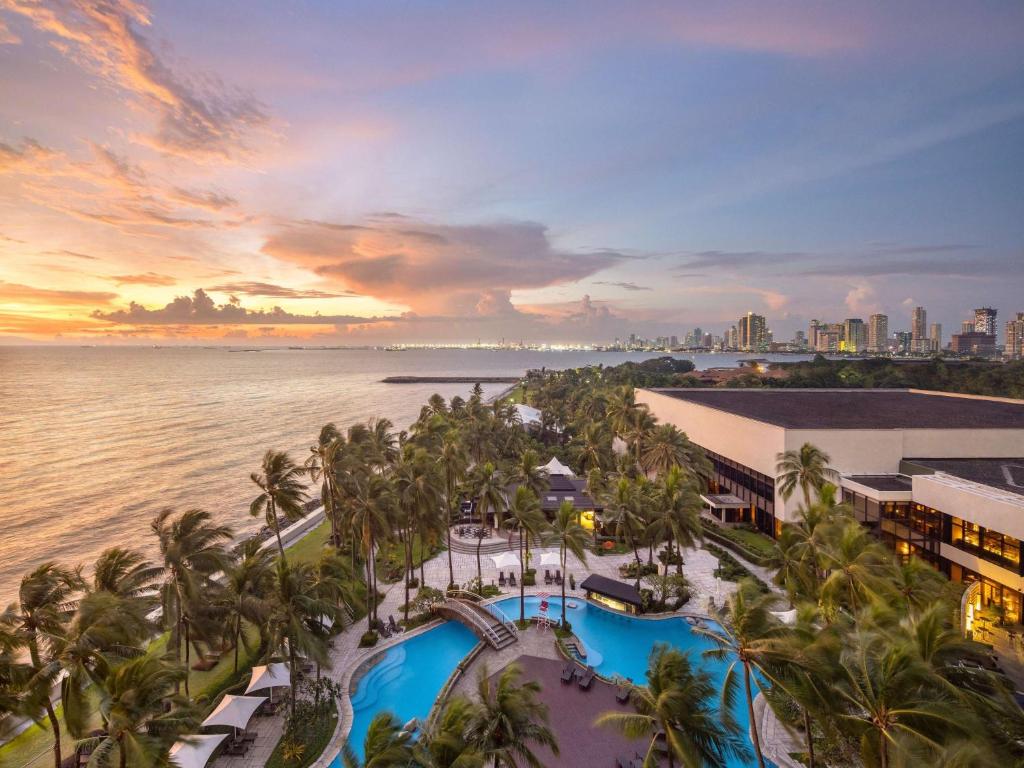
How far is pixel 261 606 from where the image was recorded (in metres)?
22.7

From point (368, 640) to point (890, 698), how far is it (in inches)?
1033

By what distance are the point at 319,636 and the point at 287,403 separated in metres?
150

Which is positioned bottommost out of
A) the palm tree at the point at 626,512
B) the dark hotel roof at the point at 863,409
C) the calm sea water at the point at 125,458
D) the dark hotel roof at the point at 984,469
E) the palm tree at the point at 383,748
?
the calm sea water at the point at 125,458

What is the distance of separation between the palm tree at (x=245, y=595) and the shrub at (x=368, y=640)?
733 centimetres

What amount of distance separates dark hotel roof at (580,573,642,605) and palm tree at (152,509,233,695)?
22.9 metres

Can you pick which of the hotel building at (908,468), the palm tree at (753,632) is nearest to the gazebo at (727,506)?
the hotel building at (908,468)

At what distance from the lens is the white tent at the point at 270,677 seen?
2344 centimetres

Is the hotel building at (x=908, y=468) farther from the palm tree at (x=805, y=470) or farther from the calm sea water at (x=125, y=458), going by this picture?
the calm sea water at (x=125, y=458)

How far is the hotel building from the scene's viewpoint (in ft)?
96.9

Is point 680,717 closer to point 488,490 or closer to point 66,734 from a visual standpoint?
point 488,490

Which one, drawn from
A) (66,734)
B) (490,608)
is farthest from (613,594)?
(66,734)

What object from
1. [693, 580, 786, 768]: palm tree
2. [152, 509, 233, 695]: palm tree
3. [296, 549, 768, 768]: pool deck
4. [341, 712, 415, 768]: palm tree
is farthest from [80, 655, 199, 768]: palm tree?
[693, 580, 786, 768]: palm tree

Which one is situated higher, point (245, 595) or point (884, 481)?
point (884, 481)

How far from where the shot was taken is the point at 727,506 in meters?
48.4
